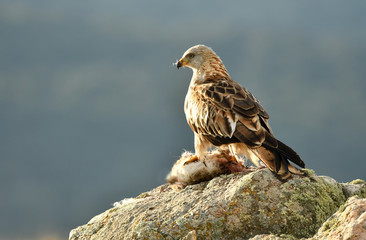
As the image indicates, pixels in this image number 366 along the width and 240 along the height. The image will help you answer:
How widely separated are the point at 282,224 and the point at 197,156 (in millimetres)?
2307

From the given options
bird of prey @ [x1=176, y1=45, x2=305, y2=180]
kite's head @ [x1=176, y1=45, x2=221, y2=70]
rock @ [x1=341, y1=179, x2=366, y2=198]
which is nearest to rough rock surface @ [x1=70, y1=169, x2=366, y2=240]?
rock @ [x1=341, y1=179, x2=366, y2=198]

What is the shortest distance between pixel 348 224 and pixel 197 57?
537 centimetres

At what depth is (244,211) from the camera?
17.4 feet

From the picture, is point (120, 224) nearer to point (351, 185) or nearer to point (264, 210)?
point (264, 210)

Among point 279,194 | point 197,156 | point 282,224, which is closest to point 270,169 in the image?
point 279,194

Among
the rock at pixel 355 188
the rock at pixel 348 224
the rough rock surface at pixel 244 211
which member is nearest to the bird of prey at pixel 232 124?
the rough rock surface at pixel 244 211

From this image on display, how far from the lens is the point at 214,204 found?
546 cm

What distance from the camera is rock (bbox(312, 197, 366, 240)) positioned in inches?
146

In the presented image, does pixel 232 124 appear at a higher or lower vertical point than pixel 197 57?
lower

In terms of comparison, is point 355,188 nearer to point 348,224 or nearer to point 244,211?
point 244,211

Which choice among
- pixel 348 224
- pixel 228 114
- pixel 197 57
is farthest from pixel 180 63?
pixel 348 224

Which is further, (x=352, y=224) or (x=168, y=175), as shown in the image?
(x=168, y=175)

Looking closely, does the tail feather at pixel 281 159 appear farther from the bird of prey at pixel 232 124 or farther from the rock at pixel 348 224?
the rock at pixel 348 224

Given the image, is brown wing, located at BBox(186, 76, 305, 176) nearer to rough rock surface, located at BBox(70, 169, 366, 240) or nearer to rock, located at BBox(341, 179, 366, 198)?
rough rock surface, located at BBox(70, 169, 366, 240)
